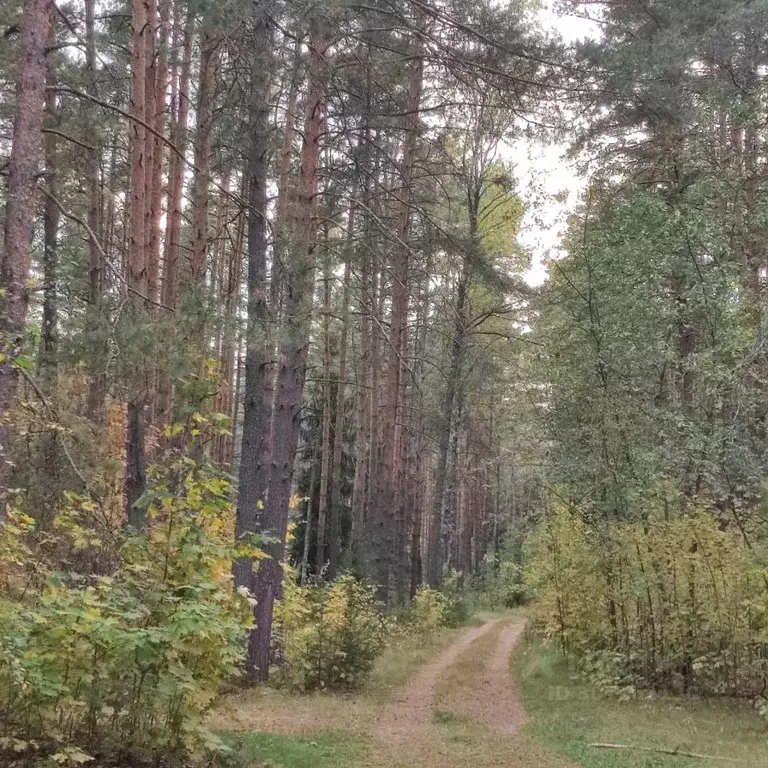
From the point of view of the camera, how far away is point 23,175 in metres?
5.20

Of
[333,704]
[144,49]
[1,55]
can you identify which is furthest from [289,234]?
[333,704]

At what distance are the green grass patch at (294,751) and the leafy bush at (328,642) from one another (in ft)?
8.52

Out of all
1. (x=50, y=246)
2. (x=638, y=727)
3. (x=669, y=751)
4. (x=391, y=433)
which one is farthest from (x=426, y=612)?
(x=50, y=246)

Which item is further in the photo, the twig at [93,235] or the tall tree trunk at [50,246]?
the tall tree trunk at [50,246]

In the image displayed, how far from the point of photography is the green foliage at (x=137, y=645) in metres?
4.45

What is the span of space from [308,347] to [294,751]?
18.7ft

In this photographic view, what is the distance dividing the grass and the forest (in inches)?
14.8

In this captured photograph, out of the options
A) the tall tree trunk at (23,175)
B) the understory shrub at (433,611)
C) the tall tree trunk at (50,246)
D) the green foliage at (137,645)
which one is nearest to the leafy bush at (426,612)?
the understory shrub at (433,611)

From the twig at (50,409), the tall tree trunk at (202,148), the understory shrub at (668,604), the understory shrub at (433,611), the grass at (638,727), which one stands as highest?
the tall tree trunk at (202,148)

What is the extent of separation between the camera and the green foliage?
4.45m

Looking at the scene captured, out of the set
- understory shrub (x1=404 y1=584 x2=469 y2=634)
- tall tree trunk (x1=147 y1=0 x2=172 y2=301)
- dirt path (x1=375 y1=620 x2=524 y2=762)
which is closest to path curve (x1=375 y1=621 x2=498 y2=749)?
dirt path (x1=375 y1=620 x2=524 y2=762)

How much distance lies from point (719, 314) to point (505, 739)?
6.73 meters

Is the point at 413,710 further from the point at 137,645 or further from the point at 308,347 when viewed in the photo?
the point at 137,645

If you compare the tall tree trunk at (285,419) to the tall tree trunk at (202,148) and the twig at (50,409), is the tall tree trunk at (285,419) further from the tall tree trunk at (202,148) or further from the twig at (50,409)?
the twig at (50,409)
